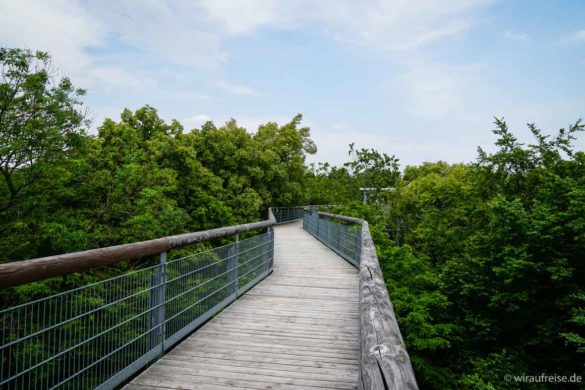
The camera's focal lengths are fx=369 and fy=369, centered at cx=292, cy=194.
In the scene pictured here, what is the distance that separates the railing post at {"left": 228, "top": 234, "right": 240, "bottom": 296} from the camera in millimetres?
5621

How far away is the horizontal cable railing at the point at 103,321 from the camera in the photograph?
216 cm

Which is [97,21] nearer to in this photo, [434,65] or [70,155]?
[70,155]

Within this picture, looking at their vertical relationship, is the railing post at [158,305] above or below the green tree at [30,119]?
below

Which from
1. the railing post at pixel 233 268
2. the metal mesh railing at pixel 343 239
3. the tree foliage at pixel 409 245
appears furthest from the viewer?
the tree foliage at pixel 409 245

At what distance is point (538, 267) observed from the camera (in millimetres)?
11789

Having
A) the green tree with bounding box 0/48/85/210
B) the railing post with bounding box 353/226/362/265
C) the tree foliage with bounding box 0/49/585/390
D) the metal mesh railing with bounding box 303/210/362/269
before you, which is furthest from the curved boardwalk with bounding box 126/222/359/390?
the green tree with bounding box 0/48/85/210

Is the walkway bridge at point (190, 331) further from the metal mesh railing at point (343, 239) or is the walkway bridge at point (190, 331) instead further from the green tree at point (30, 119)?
the green tree at point (30, 119)

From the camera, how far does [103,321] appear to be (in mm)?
2801

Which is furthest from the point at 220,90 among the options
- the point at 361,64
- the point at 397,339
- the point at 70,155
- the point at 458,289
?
the point at 397,339

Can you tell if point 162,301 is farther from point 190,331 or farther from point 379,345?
point 379,345

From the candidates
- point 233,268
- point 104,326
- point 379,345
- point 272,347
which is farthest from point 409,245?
point 379,345

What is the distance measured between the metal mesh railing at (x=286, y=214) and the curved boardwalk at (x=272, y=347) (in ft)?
78.5

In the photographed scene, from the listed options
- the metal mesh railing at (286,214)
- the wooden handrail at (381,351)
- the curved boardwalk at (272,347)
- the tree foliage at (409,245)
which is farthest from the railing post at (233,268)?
the metal mesh railing at (286,214)

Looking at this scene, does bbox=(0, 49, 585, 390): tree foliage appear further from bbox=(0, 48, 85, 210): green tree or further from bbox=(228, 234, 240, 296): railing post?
bbox=(228, 234, 240, 296): railing post
